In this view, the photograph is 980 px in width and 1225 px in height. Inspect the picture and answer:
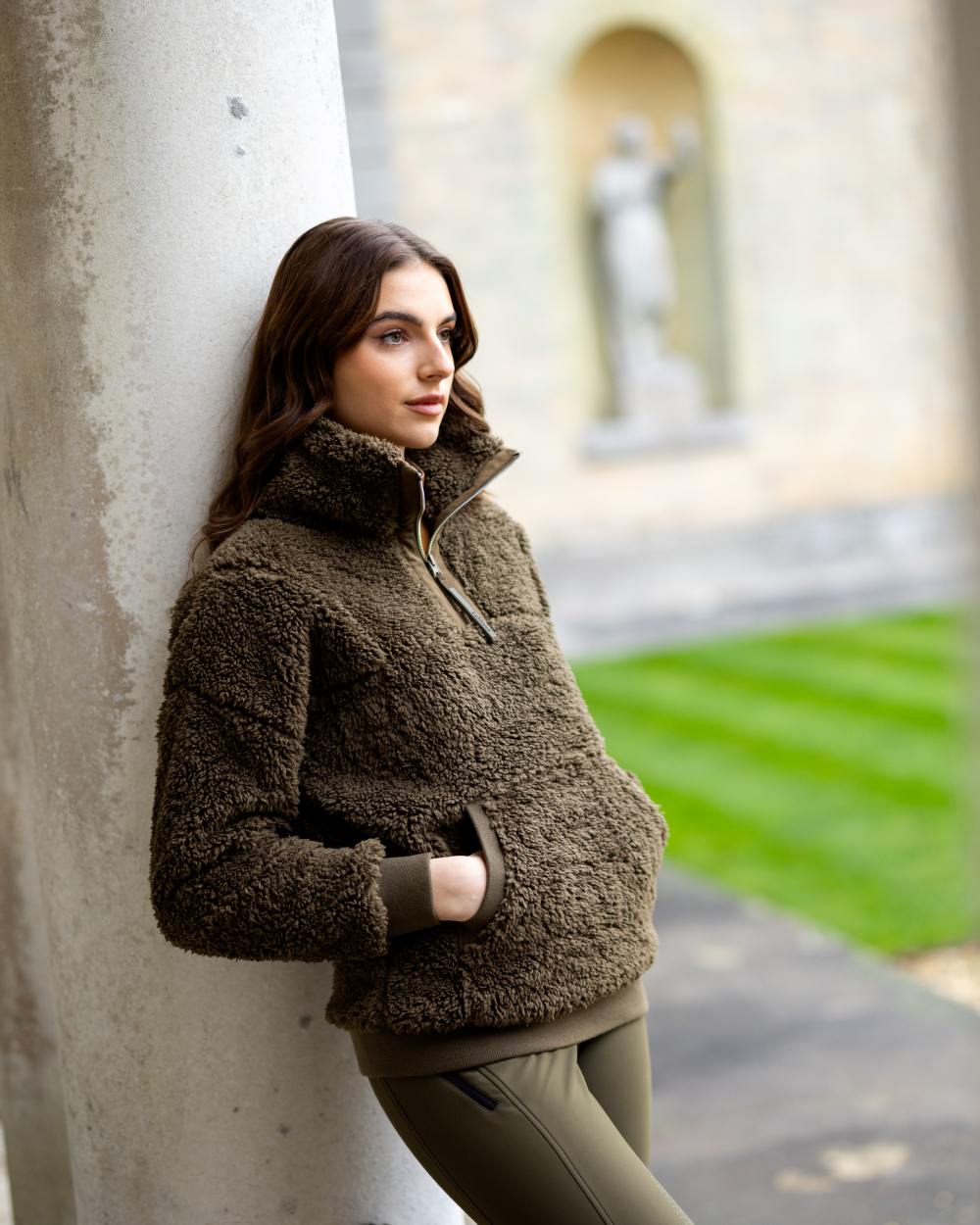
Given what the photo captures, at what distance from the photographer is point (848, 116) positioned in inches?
492

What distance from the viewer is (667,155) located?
1288cm

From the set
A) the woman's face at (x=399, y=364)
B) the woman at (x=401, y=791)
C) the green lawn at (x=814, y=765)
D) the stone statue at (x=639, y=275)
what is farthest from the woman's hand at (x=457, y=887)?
the stone statue at (x=639, y=275)

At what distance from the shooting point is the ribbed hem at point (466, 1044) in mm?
1605

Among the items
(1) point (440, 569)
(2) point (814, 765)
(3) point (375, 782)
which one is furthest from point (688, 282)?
(3) point (375, 782)

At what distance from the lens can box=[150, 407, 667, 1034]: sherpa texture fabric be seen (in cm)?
155

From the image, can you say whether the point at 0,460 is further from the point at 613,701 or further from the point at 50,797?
the point at 613,701

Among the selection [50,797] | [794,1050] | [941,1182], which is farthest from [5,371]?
[794,1050]

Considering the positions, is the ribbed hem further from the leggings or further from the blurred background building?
the blurred background building

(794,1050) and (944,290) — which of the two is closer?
(944,290)

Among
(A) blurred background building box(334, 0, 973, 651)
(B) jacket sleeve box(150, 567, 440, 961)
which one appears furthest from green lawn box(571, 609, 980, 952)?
(B) jacket sleeve box(150, 567, 440, 961)

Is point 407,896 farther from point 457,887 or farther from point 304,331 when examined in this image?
point 304,331

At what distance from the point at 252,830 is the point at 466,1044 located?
0.34 meters

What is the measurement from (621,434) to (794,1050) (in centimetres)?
862

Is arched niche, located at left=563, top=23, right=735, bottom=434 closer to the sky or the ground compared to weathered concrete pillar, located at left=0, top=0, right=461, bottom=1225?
closer to the sky
